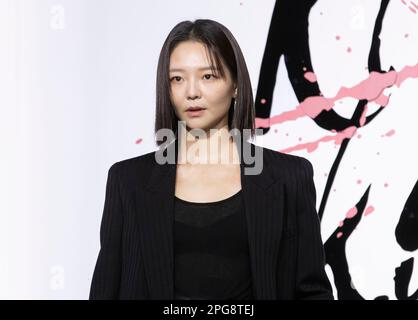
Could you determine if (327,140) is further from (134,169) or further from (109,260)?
(109,260)

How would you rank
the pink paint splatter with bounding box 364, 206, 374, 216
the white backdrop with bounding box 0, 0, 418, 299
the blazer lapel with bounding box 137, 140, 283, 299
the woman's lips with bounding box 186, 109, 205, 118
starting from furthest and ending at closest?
the pink paint splatter with bounding box 364, 206, 374, 216 < the white backdrop with bounding box 0, 0, 418, 299 < the woman's lips with bounding box 186, 109, 205, 118 < the blazer lapel with bounding box 137, 140, 283, 299

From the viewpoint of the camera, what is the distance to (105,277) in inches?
59.9

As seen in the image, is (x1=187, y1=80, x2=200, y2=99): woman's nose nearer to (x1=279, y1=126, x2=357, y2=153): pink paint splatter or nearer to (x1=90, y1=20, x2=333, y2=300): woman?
(x1=90, y1=20, x2=333, y2=300): woman

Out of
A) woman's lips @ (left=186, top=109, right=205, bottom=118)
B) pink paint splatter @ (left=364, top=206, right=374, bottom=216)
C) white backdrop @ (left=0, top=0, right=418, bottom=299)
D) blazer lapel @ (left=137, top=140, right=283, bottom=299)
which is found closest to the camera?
blazer lapel @ (left=137, top=140, right=283, bottom=299)

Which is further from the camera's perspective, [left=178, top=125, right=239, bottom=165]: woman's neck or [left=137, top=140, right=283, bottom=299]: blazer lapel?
[left=178, top=125, right=239, bottom=165]: woman's neck

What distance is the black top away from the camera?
1467 millimetres

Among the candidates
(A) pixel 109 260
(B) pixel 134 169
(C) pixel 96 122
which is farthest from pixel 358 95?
(A) pixel 109 260

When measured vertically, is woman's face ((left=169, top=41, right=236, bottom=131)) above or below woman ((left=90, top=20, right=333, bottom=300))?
above

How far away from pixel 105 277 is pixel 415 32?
172 centimetres

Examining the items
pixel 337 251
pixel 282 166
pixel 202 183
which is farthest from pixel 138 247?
pixel 337 251

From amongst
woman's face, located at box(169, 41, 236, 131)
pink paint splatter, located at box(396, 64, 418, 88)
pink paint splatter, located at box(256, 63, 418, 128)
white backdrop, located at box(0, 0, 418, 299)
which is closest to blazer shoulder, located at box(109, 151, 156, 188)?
woman's face, located at box(169, 41, 236, 131)

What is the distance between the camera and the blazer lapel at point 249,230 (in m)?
1.45

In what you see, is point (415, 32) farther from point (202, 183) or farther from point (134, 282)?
point (134, 282)

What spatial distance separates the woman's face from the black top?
248 mm
